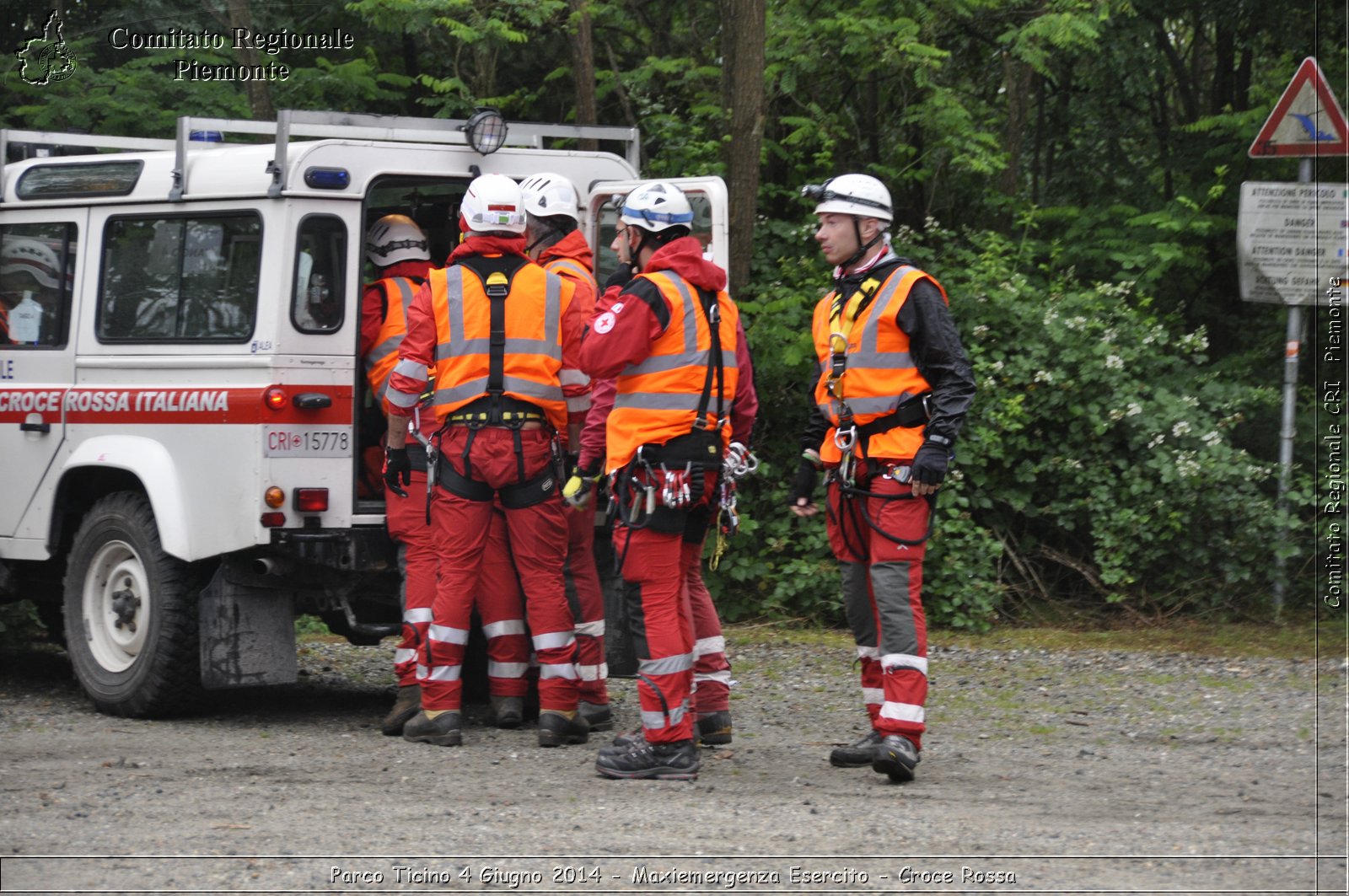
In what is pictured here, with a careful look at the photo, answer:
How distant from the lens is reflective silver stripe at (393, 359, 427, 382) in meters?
6.43

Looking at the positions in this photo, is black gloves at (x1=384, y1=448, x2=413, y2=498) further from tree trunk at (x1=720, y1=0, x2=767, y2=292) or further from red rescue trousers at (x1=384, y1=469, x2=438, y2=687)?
tree trunk at (x1=720, y1=0, x2=767, y2=292)

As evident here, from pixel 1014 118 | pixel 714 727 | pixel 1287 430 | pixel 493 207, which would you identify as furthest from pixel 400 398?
pixel 1014 118

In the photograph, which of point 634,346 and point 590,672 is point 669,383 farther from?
point 590,672

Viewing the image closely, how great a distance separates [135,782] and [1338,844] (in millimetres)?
4054

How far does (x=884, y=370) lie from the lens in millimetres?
5938

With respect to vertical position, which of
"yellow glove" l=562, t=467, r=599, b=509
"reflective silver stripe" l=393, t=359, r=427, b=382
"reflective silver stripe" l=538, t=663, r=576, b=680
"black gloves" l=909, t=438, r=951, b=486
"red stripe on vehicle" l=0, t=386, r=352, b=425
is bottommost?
"reflective silver stripe" l=538, t=663, r=576, b=680

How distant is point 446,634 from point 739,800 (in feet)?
5.26

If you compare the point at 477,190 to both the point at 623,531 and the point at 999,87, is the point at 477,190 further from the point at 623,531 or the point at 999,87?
the point at 999,87

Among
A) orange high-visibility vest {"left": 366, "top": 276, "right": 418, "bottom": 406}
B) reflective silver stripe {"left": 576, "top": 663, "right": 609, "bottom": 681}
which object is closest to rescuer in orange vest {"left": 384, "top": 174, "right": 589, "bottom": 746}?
reflective silver stripe {"left": 576, "top": 663, "right": 609, "bottom": 681}

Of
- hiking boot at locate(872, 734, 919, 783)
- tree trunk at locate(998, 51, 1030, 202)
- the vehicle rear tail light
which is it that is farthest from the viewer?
tree trunk at locate(998, 51, 1030, 202)

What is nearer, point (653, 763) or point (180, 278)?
point (653, 763)

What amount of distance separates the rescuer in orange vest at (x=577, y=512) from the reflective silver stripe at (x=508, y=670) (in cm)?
27

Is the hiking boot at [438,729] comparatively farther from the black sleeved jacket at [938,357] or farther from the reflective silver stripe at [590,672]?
the black sleeved jacket at [938,357]

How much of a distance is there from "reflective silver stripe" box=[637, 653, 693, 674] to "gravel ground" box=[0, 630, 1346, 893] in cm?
40
